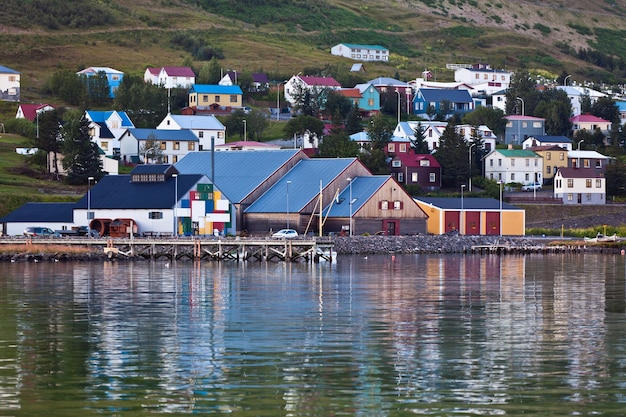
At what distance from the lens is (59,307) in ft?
137

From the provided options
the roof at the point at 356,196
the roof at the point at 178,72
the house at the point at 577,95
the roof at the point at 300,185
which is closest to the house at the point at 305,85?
the roof at the point at 178,72

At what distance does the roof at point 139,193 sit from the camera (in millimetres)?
82750

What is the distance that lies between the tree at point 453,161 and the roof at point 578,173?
28.4ft

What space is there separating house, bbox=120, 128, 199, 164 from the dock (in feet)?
134

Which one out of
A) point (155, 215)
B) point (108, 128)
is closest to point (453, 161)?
point (108, 128)

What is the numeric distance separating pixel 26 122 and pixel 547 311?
91.7 metres

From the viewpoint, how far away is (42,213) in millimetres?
84375

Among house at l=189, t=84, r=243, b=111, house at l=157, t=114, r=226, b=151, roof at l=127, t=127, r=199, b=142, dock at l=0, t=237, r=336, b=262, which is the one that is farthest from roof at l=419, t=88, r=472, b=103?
dock at l=0, t=237, r=336, b=262

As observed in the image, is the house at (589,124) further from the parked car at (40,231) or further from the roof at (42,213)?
the parked car at (40,231)

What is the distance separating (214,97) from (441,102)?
28.8 m

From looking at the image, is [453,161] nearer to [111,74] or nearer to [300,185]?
[300,185]

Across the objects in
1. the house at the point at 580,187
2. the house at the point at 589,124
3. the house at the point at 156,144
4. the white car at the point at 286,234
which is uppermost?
the house at the point at 589,124

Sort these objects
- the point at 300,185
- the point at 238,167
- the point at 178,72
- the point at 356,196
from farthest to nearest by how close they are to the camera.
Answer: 1. the point at 178,72
2. the point at 238,167
3. the point at 300,185
4. the point at 356,196

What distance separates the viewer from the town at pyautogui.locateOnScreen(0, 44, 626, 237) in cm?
8519
